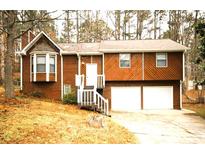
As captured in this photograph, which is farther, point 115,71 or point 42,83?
point 42,83

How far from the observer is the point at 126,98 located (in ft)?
45.3

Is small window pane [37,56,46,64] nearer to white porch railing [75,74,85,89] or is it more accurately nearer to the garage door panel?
white porch railing [75,74,85,89]

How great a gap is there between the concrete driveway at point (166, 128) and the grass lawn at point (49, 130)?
537 mm

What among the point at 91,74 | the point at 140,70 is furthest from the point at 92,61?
the point at 140,70

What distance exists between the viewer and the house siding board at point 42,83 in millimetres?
13727

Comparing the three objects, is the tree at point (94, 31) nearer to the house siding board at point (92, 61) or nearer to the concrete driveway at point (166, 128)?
the house siding board at point (92, 61)

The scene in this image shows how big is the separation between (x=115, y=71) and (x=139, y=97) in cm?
174

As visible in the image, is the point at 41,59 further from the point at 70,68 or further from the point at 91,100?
the point at 91,100

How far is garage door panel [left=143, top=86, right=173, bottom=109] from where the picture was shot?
1363 centimetres

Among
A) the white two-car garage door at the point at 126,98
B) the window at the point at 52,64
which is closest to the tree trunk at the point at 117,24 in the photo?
the white two-car garage door at the point at 126,98

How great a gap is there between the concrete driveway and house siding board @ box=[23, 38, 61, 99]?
4.42 metres

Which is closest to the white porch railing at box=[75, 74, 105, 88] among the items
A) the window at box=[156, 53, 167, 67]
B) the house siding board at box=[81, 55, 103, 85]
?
the house siding board at box=[81, 55, 103, 85]
